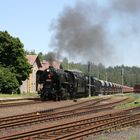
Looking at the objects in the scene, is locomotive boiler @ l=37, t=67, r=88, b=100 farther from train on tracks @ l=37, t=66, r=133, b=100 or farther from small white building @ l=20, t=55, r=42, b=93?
small white building @ l=20, t=55, r=42, b=93

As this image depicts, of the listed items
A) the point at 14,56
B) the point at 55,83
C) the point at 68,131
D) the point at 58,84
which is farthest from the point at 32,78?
the point at 68,131

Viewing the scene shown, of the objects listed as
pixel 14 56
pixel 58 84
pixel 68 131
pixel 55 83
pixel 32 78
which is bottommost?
pixel 68 131

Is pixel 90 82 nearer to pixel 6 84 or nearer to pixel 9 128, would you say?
pixel 6 84

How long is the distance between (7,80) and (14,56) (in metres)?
5.76

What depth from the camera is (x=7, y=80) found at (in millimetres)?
59594

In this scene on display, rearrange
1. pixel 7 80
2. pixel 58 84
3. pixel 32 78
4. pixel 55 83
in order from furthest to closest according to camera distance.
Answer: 1. pixel 32 78
2. pixel 7 80
3. pixel 55 83
4. pixel 58 84

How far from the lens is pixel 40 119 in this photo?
2188 centimetres

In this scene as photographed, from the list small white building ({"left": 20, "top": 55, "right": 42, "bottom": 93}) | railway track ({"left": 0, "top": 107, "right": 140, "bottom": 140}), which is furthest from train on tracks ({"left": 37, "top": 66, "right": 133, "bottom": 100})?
small white building ({"left": 20, "top": 55, "right": 42, "bottom": 93})

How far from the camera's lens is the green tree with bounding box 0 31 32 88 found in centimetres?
6359

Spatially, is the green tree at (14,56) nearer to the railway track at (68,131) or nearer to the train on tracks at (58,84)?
the train on tracks at (58,84)

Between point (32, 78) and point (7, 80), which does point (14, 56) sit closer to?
point (7, 80)

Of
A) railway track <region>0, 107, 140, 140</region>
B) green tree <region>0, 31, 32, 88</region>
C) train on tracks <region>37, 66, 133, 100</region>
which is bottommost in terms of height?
railway track <region>0, 107, 140, 140</region>

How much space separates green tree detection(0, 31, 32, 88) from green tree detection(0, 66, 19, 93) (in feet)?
8.03

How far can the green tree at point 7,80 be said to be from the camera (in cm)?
5909
